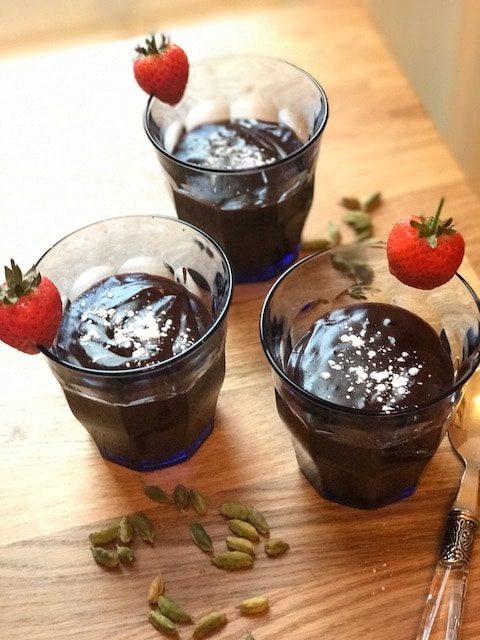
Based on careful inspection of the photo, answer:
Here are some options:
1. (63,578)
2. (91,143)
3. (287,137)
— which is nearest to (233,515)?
(63,578)

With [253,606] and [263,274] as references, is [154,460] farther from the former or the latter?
[263,274]

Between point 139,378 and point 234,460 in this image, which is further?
point 234,460

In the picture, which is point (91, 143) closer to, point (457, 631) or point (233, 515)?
point (233, 515)

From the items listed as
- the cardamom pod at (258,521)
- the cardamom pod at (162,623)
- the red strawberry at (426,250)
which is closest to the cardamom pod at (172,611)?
the cardamom pod at (162,623)

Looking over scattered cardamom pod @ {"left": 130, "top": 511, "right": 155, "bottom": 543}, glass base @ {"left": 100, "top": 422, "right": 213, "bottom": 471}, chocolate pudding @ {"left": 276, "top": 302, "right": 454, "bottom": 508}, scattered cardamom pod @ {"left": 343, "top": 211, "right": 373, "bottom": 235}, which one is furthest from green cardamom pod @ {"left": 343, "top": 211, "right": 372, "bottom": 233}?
scattered cardamom pod @ {"left": 130, "top": 511, "right": 155, "bottom": 543}

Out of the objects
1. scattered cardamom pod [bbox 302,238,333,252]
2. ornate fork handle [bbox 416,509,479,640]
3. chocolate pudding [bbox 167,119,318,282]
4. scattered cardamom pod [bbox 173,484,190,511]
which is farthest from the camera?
scattered cardamom pod [bbox 302,238,333,252]

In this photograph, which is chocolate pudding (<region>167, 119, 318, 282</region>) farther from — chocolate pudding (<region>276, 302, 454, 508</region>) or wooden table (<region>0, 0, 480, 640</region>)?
chocolate pudding (<region>276, 302, 454, 508</region>)

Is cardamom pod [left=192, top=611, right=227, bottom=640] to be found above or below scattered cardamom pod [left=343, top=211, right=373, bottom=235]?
below
